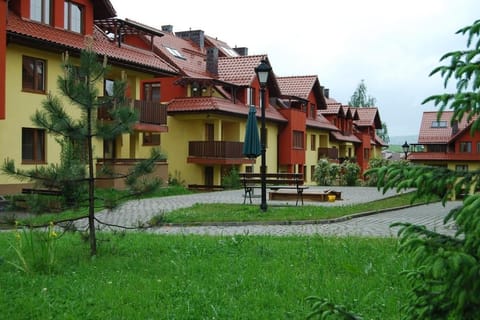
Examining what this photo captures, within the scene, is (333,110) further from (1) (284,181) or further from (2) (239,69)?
(1) (284,181)

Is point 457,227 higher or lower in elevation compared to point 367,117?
lower

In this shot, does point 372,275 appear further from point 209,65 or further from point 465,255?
A: point 209,65

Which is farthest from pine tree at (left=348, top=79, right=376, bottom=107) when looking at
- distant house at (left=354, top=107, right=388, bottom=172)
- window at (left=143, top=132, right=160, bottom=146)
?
window at (left=143, top=132, right=160, bottom=146)

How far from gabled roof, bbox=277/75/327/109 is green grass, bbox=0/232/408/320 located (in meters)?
37.6

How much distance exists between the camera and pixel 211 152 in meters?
33.4

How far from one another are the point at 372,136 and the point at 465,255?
233ft

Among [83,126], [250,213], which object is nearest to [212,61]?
[250,213]

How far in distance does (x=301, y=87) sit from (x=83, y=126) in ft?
133

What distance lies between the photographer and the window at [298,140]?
4353 centimetres

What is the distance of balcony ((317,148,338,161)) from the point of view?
51153mm

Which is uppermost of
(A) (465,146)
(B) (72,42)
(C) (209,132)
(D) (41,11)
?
(D) (41,11)

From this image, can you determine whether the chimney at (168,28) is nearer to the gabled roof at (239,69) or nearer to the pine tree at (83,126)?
the gabled roof at (239,69)

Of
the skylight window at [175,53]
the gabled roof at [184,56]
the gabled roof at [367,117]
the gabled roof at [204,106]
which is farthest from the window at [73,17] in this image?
the gabled roof at [367,117]

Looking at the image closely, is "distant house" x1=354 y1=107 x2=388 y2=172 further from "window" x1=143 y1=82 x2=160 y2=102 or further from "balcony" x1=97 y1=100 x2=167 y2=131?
"balcony" x1=97 y1=100 x2=167 y2=131
